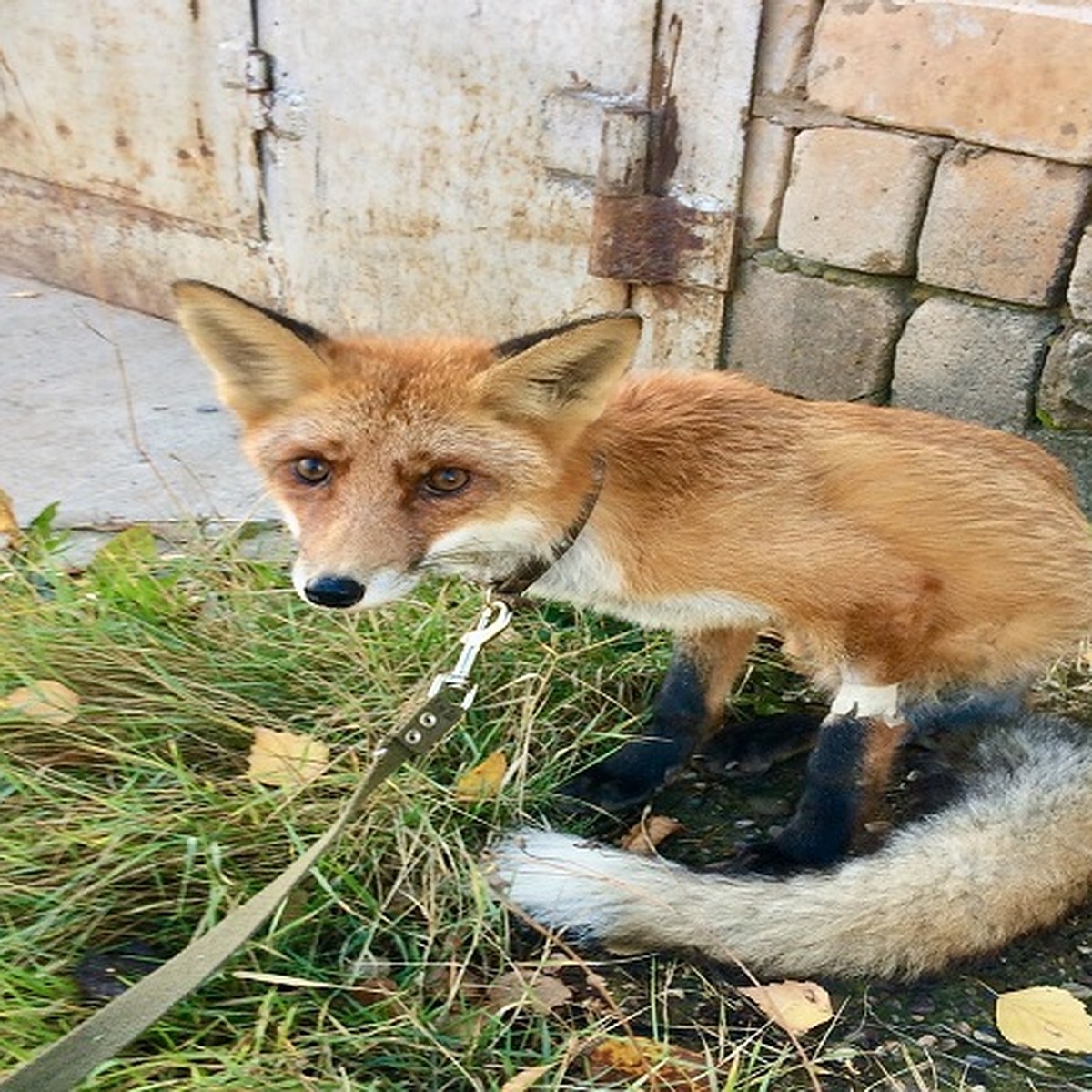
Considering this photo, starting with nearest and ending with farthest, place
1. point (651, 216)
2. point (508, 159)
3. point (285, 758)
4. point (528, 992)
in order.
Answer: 1. point (528, 992)
2. point (285, 758)
3. point (651, 216)
4. point (508, 159)

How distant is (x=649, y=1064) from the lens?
6.32 feet

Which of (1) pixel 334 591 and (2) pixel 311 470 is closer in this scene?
(1) pixel 334 591

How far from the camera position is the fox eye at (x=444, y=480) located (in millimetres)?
2023

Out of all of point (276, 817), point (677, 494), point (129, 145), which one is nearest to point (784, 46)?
point (677, 494)

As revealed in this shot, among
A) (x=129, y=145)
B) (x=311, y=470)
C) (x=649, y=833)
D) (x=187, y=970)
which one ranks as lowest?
(x=649, y=833)

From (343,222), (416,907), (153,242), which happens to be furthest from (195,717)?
(153,242)

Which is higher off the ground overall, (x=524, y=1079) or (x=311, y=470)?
(x=311, y=470)

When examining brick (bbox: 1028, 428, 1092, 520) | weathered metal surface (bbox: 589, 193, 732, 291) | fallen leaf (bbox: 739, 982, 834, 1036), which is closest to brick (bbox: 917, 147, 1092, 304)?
brick (bbox: 1028, 428, 1092, 520)

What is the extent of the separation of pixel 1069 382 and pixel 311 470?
215 cm

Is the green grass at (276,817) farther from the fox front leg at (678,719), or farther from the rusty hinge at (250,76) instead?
the rusty hinge at (250,76)

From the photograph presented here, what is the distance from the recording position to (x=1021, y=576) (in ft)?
7.94

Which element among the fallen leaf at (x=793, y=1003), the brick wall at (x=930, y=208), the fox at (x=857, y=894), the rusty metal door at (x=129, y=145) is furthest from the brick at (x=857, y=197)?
the fallen leaf at (x=793, y=1003)

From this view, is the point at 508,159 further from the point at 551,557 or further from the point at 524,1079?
the point at 524,1079

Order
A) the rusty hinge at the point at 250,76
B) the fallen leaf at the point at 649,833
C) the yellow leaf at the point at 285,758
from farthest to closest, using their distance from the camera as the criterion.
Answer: the rusty hinge at the point at 250,76, the fallen leaf at the point at 649,833, the yellow leaf at the point at 285,758
